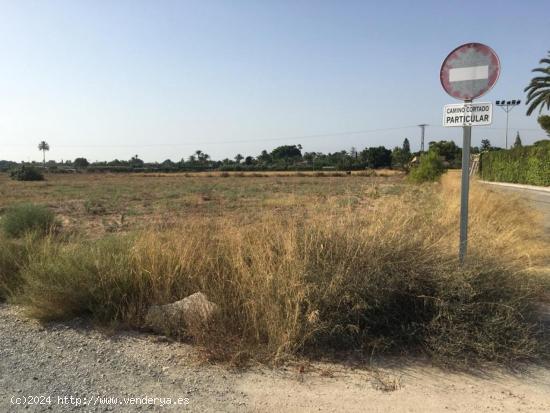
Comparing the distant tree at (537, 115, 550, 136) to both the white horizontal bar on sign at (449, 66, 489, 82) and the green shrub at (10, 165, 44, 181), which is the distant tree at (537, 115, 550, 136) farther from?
the green shrub at (10, 165, 44, 181)

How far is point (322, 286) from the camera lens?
404 centimetres

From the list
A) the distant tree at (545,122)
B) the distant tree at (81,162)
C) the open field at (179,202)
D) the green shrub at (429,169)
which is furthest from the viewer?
the distant tree at (81,162)

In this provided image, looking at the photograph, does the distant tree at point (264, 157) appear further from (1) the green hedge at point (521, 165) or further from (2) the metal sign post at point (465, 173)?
(2) the metal sign post at point (465, 173)

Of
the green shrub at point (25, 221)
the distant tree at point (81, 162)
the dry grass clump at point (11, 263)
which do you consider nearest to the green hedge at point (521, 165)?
the green shrub at point (25, 221)

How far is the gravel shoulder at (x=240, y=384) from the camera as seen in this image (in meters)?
3.11

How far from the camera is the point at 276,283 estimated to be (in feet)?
13.8

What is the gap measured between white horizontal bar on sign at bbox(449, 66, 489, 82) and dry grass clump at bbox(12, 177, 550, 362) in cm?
180

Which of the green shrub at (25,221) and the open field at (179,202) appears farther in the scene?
the green shrub at (25,221)

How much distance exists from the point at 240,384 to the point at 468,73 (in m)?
4.20

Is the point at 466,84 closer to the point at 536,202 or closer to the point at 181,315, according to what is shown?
the point at 181,315

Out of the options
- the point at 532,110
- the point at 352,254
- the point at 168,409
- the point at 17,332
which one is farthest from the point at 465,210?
the point at 532,110

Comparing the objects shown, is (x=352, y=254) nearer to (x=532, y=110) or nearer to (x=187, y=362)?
(x=187, y=362)

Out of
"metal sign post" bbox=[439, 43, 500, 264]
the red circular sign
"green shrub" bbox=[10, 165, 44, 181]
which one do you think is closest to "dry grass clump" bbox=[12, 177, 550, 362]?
"metal sign post" bbox=[439, 43, 500, 264]

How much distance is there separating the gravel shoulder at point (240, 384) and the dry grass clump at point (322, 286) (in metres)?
0.29
